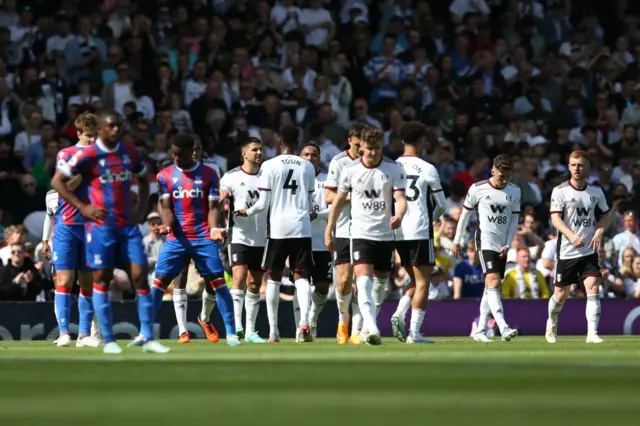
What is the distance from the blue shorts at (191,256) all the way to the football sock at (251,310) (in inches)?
78.6

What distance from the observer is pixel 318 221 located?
20016 mm

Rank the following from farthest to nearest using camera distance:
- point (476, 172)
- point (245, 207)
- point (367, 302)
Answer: point (476, 172), point (245, 207), point (367, 302)

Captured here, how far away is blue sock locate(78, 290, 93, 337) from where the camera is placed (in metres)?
15.9

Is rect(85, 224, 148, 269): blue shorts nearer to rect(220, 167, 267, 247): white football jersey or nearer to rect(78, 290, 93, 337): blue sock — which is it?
rect(78, 290, 93, 337): blue sock

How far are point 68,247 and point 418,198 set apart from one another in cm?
411

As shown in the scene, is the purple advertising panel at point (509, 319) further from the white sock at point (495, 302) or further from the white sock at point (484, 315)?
the white sock at point (495, 302)

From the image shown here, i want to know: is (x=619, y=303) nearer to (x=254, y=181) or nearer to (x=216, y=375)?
(x=254, y=181)

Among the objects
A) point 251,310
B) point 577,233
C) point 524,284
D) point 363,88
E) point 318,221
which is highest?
point 363,88

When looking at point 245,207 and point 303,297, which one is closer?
point 303,297

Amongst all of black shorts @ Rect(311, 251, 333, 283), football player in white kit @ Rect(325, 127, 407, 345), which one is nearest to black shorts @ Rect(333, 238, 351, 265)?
black shorts @ Rect(311, 251, 333, 283)

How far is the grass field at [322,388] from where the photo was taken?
8.10m

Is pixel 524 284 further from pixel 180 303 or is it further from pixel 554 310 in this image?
pixel 180 303

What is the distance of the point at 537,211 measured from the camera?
2738cm

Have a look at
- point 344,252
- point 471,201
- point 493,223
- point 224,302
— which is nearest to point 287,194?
point 344,252
